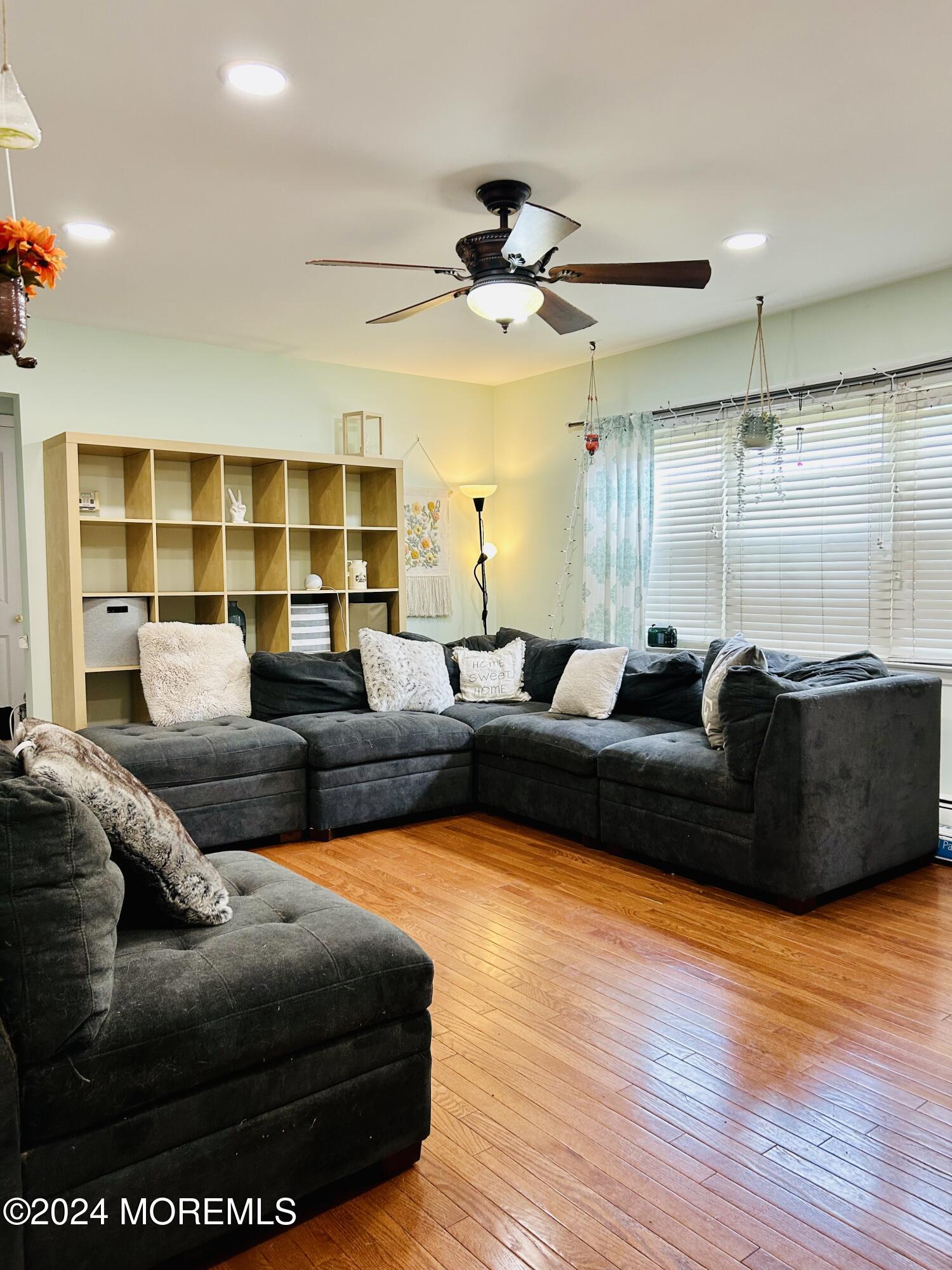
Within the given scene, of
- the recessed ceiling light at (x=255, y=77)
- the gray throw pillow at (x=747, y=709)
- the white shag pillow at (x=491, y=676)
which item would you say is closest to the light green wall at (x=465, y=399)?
the white shag pillow at (x=491, y=676)

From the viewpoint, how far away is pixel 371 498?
20.4 ft

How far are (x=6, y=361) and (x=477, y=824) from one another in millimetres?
3415

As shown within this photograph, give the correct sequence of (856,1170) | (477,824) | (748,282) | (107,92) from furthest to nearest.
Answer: (477,824), (748,282), (107,92), (856,1170)

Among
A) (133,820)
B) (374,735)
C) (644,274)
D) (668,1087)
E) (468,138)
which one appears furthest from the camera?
(374,735)

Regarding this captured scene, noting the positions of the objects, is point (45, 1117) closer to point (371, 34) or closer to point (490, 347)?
point (371, 34)

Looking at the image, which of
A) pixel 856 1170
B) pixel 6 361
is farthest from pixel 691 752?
pixel 6 361

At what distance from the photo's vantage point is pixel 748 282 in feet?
14.8

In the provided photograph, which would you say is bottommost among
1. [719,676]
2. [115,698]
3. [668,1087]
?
[668,1087]

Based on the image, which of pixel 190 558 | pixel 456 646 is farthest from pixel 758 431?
pixel 190 558

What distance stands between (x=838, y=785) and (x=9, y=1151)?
2.97 m

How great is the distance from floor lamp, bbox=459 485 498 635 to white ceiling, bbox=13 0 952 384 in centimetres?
195

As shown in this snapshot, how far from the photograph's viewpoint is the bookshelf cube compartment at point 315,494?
5.84 m

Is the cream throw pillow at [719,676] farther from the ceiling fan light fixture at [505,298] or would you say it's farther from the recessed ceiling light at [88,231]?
the recessed ceiling light at [88,231]

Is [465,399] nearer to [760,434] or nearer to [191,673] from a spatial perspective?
[760,434]
